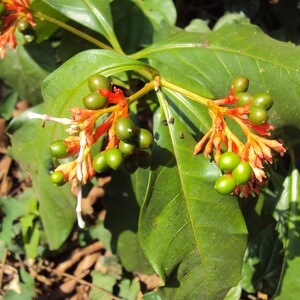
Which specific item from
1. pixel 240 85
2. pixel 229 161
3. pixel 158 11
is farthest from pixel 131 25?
pixel 229 161

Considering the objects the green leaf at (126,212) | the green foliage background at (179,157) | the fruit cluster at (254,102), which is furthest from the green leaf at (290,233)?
the fruit cluster at (254,102)

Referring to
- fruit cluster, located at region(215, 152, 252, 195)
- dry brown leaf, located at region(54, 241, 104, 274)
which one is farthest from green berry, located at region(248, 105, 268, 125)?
dry brown leaf, located at region(54, 241, 104, 274)

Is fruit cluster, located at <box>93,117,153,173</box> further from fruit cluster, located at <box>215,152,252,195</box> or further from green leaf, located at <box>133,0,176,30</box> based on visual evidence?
green leaf, located at <box>133,0,176,30</box>

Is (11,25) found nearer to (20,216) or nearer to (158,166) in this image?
(158,166)

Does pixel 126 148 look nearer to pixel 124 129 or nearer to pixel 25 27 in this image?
pixel 124 129

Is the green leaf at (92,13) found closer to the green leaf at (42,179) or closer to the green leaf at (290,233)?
the green leaf at (42,179)

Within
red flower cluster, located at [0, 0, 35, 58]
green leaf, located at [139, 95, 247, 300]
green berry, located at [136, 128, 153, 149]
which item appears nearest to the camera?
green berry, located at [136, 128, 153, 149]
